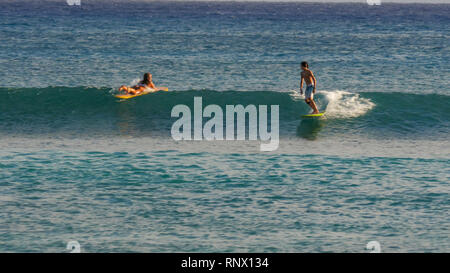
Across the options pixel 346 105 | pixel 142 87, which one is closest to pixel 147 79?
pixel 142 87

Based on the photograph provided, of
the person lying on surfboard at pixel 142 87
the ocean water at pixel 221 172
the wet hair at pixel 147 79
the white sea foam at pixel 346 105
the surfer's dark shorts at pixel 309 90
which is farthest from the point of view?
the person lying on surfboard at pixel 142 87

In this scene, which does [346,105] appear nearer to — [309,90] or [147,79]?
[309,90]

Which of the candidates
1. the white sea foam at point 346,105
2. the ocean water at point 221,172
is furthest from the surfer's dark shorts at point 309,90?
the white sea foam at point 346,105

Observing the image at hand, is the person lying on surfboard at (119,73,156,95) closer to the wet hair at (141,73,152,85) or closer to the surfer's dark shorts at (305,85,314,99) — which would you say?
the wet hair at (141,73,152,85)

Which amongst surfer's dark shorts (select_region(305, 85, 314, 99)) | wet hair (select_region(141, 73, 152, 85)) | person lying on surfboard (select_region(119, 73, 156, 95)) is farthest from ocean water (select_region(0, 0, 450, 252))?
surfer's dark shorts (select_region(305, 85, 314, 99))

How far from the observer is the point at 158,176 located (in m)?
13.3

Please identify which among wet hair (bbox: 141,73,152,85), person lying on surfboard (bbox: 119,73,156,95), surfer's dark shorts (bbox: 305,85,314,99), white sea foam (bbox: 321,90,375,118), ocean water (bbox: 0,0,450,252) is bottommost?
ocean water (bbox: 0,0,450,252)

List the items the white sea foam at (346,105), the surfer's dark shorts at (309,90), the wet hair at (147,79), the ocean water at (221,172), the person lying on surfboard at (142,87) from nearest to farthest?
the ocean water at (221,172) < the surfer's dark shorts at (309,90) < the white sea foam at (346,105) < the wet hair at (147,79) < the person lying on surfboard at (142,87)

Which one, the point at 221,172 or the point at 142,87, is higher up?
the point at 142,87

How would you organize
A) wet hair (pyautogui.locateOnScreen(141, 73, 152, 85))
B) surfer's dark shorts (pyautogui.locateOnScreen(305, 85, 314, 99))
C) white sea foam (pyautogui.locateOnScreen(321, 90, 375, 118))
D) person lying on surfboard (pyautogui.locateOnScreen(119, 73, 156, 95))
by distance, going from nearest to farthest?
surfer's dark shorts (pyautogui.locateOnScreen(305, 85, 314, 99))
white sea foam (pyautogui.locateOnScreen(321, 90, 375, 118))
wet hair (pyautogui.locateOnScreen(141, 73, 152, 85))
person lying on surfboard (pyautogui.locateOnScreen(119, 73, 156, 95))

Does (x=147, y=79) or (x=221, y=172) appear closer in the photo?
(x=221, y=172)

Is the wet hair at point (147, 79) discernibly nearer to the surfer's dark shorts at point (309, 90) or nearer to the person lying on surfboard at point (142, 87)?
the person lying on surfboard at point (142, 87)

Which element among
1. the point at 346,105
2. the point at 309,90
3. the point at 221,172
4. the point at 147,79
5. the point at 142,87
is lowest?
the point at 221,172
